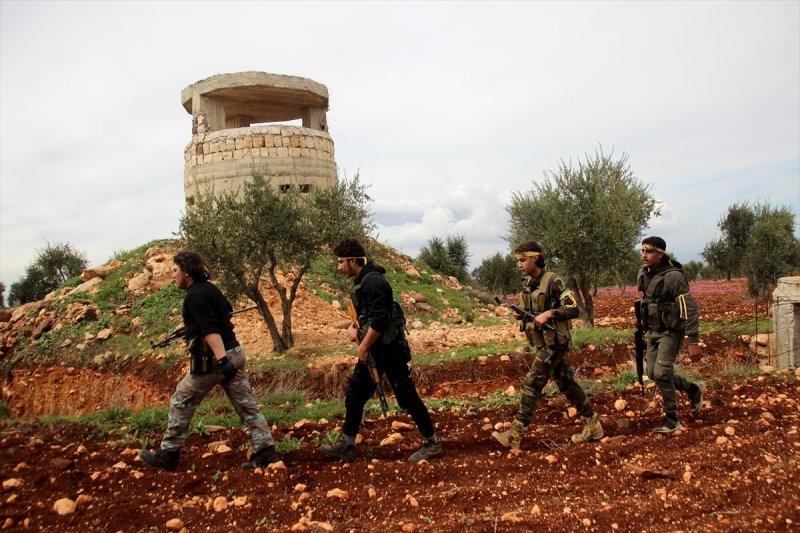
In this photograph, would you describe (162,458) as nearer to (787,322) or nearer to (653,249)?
(653,249)

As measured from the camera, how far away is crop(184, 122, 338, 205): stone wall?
18984 millimetres

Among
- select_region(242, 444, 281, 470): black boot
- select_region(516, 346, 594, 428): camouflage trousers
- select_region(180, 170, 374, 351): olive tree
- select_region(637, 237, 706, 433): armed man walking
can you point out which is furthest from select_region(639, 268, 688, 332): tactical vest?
select_region(180, 170, 374, 351): olive tree

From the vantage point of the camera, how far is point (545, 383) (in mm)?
5637

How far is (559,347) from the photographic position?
5.53 m

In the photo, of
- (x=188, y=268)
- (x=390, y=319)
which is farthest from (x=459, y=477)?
(x=188, y=268)

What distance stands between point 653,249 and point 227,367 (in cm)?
416

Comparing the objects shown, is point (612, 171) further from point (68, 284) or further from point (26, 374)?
point (68, 284)

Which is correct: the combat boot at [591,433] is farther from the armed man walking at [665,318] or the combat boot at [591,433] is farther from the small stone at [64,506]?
the small stone at [64,506]

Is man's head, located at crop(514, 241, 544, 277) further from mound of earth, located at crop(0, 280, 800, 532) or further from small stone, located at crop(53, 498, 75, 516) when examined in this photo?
small stone, located at crop(53, 498, 75, 516)

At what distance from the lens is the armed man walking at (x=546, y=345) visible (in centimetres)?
551

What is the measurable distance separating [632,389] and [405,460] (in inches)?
145


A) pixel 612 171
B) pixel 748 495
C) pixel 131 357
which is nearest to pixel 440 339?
pixel 612 171

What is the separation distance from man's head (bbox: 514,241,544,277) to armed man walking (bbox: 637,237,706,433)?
3.78ft

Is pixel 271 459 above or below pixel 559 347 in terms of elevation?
below
